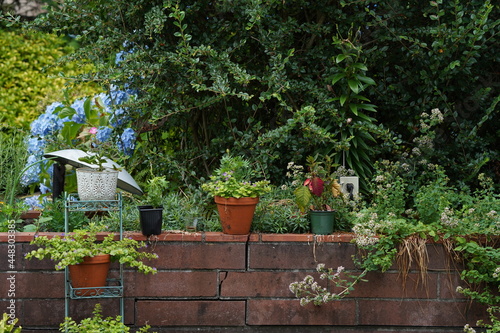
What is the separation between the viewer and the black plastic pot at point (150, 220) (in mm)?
3307

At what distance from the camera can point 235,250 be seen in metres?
3.37

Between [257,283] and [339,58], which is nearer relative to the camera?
[257,283]

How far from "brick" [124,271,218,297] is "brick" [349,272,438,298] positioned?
2.61 ft

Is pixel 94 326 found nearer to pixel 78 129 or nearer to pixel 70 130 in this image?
pixel 70 130

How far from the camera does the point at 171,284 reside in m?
3.38

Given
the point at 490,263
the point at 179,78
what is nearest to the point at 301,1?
the point at 179,78

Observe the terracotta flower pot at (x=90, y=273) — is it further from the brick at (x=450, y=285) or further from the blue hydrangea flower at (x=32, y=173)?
the brick at (x=450, y=285)

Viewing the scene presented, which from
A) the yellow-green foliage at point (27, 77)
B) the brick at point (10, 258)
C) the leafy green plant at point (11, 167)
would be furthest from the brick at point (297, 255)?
the yellow-green foliage at point (27, 77)

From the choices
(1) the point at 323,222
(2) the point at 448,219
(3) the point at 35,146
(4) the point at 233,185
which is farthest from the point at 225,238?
(3) the point at 35,146

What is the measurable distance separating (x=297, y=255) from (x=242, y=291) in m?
0.36

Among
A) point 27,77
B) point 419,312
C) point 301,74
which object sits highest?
point 27,77

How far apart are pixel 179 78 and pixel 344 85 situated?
1051mm

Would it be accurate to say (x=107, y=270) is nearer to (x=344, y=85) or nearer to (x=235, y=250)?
(x=235, y=250)

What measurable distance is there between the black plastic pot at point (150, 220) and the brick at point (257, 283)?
0.44 meters
